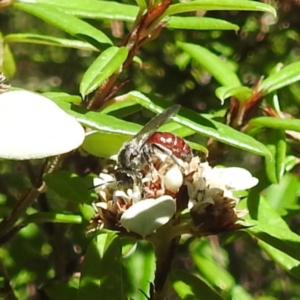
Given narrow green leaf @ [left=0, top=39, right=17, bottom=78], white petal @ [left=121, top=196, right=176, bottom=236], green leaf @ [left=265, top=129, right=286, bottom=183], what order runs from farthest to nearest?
narrow green leaf @ [left=0, top=39, right=17, bottom=78], green leaf @ [left=265, top=129, right=286, bottom=183], white petal @ [left=121, top=196, right=176, bottom=236]

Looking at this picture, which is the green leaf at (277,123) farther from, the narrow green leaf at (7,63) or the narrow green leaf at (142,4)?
the narrow green leaf at (7,63)

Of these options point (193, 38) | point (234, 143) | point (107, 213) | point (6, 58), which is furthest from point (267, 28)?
point (107, 213)

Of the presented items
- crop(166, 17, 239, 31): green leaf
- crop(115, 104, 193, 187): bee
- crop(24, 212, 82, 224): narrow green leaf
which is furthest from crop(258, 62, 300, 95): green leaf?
crop(24, 212, 82, 224): narrow green leaf

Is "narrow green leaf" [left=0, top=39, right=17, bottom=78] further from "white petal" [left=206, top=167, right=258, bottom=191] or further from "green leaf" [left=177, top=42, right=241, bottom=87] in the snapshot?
"white petal" [left=206, top=167, right=258, bottom=191]

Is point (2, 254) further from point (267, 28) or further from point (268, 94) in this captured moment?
point (267, 28)

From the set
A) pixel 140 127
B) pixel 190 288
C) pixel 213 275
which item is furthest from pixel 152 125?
pixel 213 275

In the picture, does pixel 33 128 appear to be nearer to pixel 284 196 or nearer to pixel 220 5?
pixel 220 5
